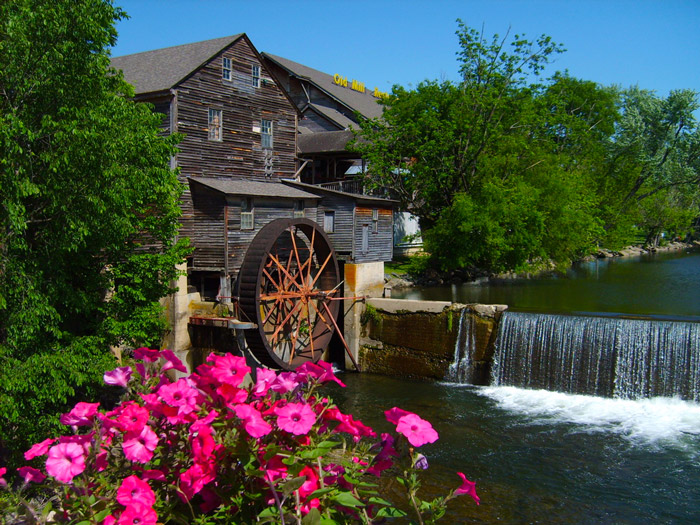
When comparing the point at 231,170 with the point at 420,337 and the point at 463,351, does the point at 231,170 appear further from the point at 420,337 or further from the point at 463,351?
the point at 463,351

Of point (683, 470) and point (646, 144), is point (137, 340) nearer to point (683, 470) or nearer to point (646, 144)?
point (683, 470)

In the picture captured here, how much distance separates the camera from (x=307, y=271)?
20.8 m

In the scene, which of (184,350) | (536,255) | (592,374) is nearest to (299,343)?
(184,350)

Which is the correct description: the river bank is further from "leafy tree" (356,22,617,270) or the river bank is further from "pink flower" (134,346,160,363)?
"pink flower" (134,346,160,363)

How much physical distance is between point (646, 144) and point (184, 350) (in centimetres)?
4018

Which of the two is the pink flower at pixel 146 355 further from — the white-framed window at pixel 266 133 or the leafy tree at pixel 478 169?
the leafy tree at pixel 478 169

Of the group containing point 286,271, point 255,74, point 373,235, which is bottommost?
point 286,271

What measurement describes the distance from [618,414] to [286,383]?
1401 cm

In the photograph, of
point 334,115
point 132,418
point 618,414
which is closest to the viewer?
point 132,418

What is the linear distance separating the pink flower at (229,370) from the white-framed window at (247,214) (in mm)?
16424

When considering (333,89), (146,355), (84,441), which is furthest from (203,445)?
(333,89)

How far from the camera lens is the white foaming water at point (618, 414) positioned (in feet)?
44.5

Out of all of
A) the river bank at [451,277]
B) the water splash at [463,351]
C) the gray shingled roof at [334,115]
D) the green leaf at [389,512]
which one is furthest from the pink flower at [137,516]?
the gray shingled roof at [334,115]

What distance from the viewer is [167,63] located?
21.1 m
